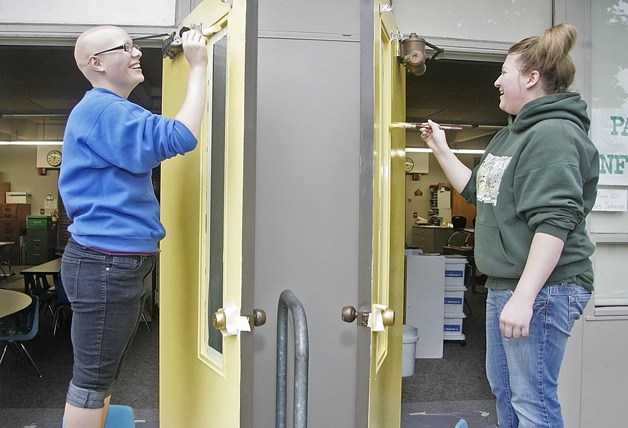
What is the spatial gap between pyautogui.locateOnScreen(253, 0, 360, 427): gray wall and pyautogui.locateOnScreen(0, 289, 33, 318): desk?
1906mm

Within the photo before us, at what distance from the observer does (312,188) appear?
8.35ft

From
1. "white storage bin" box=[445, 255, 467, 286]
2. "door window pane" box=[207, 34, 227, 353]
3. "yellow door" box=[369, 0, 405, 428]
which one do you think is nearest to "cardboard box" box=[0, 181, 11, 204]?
"white storage bin" box=[445, 255, 467, 286]

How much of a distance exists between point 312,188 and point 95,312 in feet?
4.10

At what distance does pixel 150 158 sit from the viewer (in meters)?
1.52

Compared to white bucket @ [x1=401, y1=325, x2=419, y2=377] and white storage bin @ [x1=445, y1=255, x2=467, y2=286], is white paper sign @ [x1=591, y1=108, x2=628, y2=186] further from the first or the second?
white storage bin @ [x1=445, y1=255, x2=467, y2=286]

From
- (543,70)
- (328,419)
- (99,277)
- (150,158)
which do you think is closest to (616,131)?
(543,70)

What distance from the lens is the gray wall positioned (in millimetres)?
2510

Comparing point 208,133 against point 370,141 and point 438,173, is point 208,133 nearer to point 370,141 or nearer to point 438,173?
point 370,141

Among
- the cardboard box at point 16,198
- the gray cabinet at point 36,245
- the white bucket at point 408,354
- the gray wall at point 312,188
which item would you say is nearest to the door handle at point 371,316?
the gray wall at point 312,188

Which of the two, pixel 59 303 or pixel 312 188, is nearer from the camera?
pixel 312 188

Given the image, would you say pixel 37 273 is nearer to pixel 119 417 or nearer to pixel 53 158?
pixel 119 417

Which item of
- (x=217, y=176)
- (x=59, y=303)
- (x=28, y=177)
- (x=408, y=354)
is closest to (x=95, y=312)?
(x=217, y=176)

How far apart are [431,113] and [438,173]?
4548 mm

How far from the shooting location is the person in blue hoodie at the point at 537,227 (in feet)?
4.70
